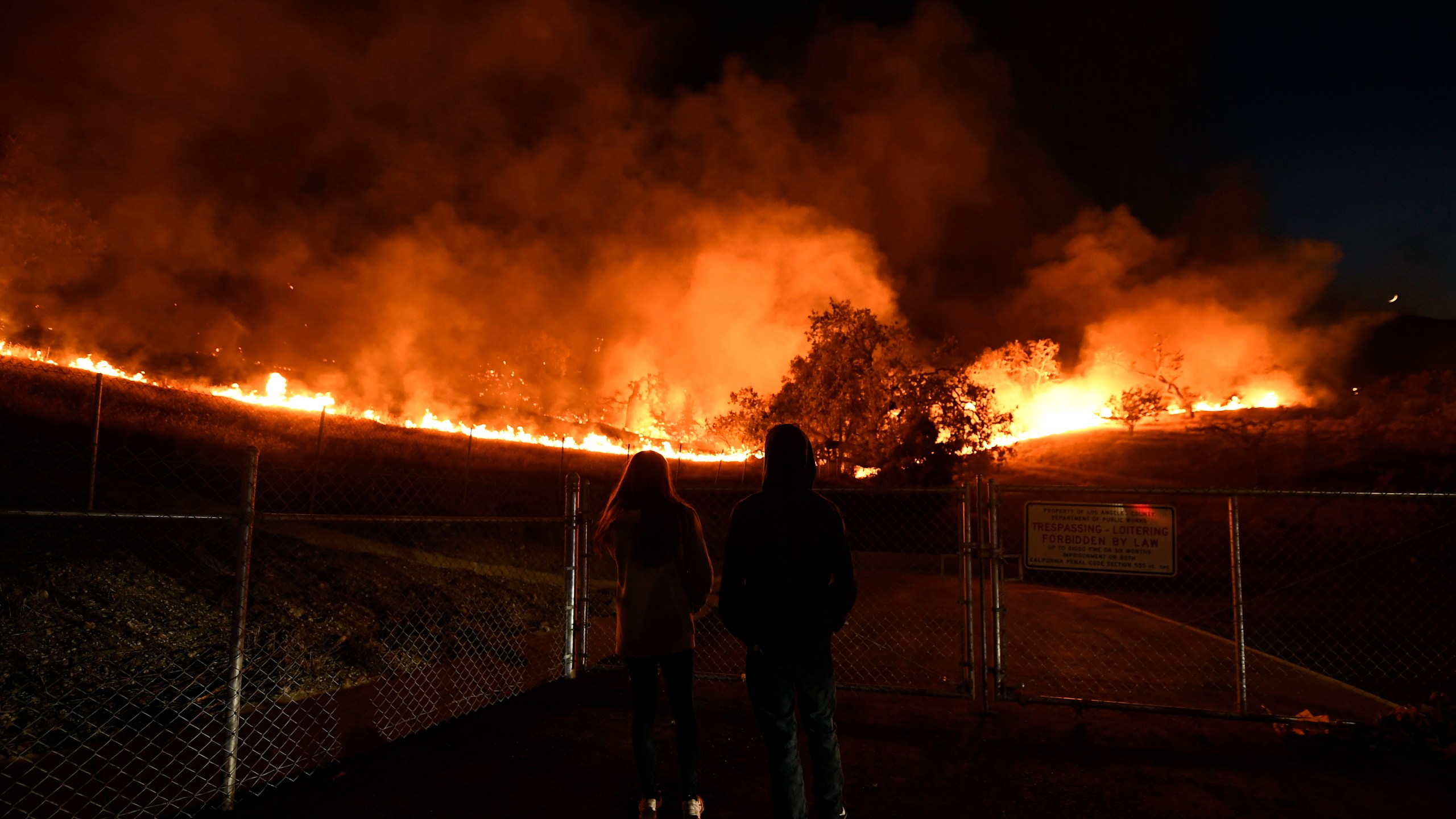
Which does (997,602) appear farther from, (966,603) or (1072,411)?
(1072,411)

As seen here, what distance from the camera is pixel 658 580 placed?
12.7 feet

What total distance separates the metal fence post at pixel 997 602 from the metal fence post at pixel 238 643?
498 centimetres

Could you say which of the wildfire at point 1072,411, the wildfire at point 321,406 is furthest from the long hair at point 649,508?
the wildfire at point 1072,411

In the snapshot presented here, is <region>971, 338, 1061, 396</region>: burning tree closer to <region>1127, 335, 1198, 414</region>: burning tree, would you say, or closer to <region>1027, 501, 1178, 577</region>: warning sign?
<region>1127, 335, 1198, 414</region>: burning tree

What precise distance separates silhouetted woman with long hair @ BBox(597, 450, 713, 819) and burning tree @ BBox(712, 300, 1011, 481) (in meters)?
18.7

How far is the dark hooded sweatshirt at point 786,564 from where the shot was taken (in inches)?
132

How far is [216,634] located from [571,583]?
370 centimetres

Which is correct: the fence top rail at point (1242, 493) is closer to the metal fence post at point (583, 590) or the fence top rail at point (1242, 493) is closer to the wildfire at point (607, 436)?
the wildfire at point (607, 436)

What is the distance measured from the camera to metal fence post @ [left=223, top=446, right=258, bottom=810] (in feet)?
13.1

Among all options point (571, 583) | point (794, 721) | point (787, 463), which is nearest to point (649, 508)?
point (787, 463)

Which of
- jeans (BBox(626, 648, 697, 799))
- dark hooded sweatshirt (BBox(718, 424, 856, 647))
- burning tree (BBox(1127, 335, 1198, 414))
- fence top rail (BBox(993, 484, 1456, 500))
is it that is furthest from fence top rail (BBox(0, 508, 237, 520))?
burning tree (BBox(1127, 335, 1198, 414))

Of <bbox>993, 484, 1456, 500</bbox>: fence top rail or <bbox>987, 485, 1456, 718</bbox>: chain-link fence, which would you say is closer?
<bbox>993, 484, 1456, 500</bbox>: fence top rail

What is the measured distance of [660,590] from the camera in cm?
384

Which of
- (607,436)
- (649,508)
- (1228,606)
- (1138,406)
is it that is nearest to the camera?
(649,508)
